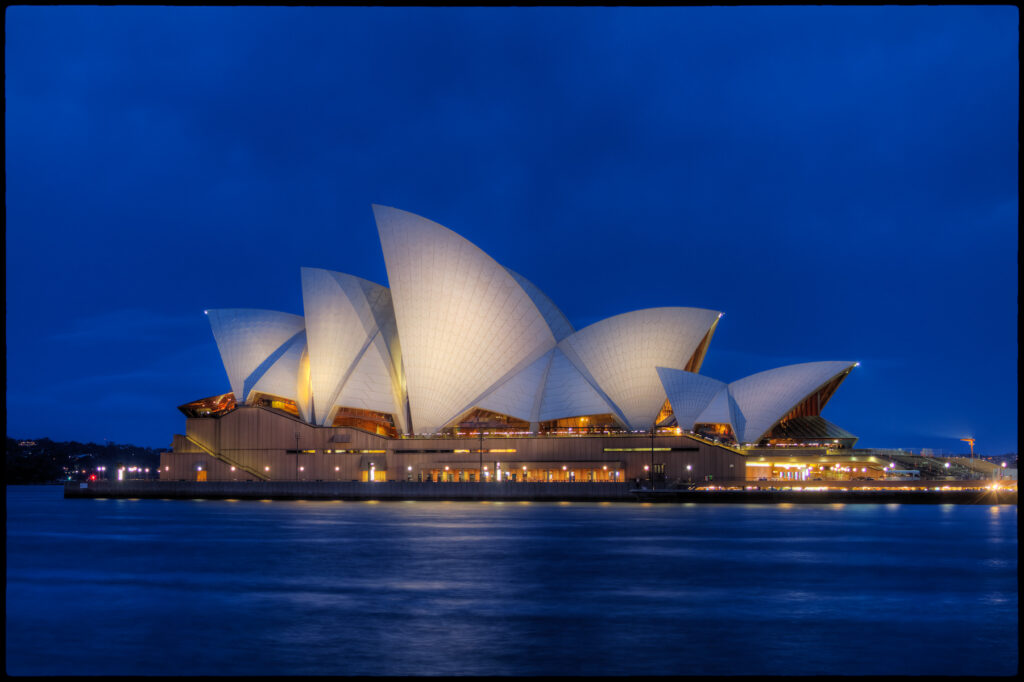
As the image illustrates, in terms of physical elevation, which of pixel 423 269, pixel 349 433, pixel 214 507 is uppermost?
pixel 423 269

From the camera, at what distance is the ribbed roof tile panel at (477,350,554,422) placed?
70938 millimetres

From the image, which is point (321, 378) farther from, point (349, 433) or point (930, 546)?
point (930, 546)

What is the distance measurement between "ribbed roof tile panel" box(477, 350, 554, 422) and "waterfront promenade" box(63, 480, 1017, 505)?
592 cm

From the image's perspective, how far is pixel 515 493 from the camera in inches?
2640

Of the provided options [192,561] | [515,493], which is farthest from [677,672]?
[515,493]

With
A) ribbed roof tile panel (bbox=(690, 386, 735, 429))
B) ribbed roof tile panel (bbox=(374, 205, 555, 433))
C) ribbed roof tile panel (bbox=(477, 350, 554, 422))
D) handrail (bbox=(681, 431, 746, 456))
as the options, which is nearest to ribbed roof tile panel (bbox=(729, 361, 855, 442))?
ribbed roof tile panel (bbox=(690, 386, 735, 429))

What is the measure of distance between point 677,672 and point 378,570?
1402cm

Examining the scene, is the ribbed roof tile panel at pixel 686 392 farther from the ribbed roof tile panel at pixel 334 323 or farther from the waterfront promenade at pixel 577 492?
the ribbed roof tile panel at pixel 334 323

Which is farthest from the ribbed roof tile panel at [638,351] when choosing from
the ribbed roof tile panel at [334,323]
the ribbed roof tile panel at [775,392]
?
the ribbed roof tile panel at [334,323]

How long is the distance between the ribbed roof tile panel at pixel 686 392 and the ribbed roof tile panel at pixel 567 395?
441cm

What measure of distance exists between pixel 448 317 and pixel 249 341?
1838 cm

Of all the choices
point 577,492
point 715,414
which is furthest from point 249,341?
point 715,414

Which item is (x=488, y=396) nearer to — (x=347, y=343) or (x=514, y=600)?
(x=347, y=343)

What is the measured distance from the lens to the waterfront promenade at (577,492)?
208ft
